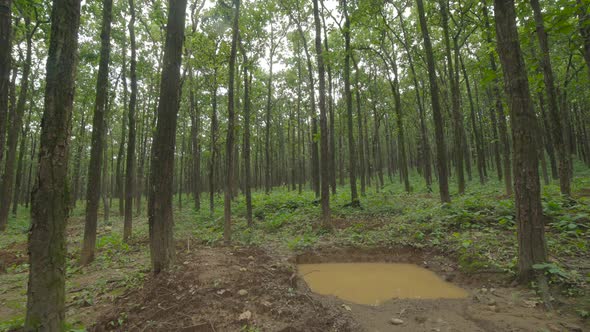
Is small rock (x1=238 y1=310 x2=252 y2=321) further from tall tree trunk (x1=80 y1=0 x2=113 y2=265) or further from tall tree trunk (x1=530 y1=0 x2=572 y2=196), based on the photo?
tall tree trunk (x1=530 y1=0 x2=572 y2=196)

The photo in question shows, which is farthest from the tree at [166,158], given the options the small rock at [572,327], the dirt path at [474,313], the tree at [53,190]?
the small rock at [572,327]

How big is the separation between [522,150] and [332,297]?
13.9 ft

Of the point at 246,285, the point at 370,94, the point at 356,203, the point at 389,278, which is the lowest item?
the point at 389,278

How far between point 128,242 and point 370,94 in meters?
20.0

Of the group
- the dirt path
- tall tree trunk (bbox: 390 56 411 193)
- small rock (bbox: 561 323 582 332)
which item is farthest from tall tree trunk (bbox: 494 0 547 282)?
tall tree trunk (bbox: 390 56 411 193)

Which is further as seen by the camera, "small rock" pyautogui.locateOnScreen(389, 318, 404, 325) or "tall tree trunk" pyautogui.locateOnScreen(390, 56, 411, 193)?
"tall tree trunk" pyautogui.locateOnScreen(390, 56, 411, 193)

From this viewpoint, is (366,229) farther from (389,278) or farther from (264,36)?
(264,36)

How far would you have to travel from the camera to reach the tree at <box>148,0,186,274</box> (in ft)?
17.2

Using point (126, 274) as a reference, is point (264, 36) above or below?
above

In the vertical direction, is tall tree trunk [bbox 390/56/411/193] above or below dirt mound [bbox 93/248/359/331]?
above

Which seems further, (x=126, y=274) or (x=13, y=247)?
(x=13, y=247)

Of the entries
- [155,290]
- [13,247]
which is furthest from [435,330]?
[13,247]

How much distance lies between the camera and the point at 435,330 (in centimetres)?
376

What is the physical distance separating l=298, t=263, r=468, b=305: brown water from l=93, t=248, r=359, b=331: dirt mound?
0.93 metres
